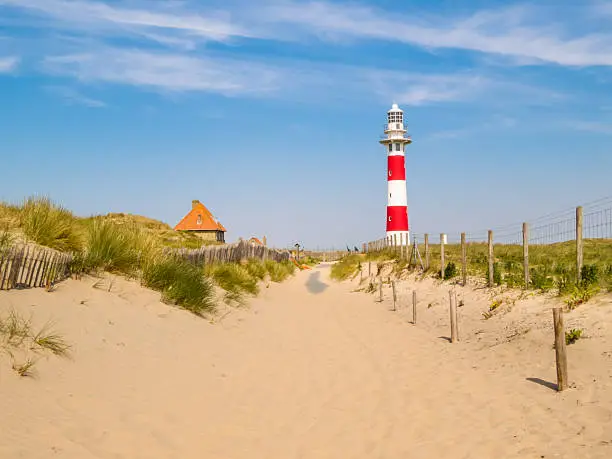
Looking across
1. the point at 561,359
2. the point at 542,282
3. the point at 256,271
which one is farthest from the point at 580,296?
the point at 256,271

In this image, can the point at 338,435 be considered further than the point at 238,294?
No

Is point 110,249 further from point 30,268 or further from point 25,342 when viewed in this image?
point 25,342

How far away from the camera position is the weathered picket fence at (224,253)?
52.8ft

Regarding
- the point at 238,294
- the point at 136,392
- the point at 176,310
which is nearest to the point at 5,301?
the point at 136,392

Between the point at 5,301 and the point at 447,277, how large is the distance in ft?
55.3

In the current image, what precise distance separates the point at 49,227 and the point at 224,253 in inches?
447

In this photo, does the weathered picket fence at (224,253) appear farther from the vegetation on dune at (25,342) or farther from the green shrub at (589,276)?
the green shrub at (589,276)

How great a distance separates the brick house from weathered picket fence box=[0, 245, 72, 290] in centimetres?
4927

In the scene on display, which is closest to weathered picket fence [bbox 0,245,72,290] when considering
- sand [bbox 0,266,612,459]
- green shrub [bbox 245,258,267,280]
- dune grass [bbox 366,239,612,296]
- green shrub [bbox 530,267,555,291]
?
sand [bbox 0,266,612,459]

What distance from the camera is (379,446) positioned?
6.34 meters

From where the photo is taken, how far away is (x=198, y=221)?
194 ft

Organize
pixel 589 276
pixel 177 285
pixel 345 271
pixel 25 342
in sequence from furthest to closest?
1. pixel 345 271
2. pixel 589 276
3. pixel 177 285
4. pixel 25 342

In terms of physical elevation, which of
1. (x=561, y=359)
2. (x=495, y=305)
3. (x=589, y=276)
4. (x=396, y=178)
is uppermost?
(x=396, y=178)

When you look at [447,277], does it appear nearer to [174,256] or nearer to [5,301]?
[174,256]
